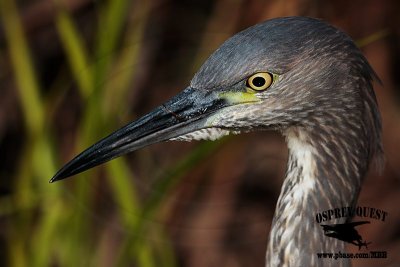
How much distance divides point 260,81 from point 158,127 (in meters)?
0.33

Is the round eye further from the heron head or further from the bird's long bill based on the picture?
the bird's long bill

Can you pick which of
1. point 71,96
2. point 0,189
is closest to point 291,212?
point 71,96

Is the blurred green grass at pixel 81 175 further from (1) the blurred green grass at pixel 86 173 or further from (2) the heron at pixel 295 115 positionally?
(2) the heron at pixel 295 115

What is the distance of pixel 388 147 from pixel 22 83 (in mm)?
1892

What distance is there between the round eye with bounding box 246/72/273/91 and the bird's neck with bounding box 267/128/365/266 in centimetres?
18

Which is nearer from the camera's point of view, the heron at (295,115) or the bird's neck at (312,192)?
the heron at (295,115)

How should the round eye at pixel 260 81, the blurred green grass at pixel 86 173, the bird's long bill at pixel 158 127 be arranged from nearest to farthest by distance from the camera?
the round eye at pixel 260 81 → the bird's long bill at pixel 158 127 → the blurred green grass at pixel 86 173

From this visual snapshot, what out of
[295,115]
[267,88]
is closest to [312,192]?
[295,115]

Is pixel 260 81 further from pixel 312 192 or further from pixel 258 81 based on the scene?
pixel 312 192

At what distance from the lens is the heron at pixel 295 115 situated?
228cm

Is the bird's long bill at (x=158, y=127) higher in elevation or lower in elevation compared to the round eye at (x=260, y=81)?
lower

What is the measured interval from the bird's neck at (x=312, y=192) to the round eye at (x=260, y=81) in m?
0.18

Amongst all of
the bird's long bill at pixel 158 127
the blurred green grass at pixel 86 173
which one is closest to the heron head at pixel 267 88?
the bird's long bill at pixel 158 127

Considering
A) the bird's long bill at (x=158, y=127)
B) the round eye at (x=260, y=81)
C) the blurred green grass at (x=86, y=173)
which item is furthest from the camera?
the blurred green grass at (x=86, y=173)
